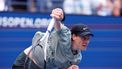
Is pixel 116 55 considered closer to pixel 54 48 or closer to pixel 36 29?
pixel 36 29

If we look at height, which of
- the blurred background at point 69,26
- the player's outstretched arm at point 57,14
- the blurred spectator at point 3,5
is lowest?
the blurred background at point 69,26

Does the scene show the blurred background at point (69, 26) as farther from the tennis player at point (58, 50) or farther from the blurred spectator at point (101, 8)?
the tennis player at point (58, 50)

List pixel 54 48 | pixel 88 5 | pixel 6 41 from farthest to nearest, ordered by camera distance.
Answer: pixel 88 5
pixel 6 41
pixel 54 48

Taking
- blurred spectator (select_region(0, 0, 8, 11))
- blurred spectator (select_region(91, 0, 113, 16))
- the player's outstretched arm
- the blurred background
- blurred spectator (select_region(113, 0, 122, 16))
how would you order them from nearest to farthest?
the player's outstretched arm
the blurred background
blurred spectator (select_region(0, 0, 8, 11))
blurred spectator (select_region(113, 0, 122, 16))
blurred spectator (select_region(91, 0, 113, 16))

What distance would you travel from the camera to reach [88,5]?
986 centimetres

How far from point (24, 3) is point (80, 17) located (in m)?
1.99

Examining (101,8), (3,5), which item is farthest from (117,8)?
(3,5)

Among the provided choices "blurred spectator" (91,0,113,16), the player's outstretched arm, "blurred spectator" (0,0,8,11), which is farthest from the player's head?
"blurred spectator" (91,0,113,16)

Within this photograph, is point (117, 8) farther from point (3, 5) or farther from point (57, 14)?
point (57, 14)

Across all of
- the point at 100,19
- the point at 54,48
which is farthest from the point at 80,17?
the point at 54,48

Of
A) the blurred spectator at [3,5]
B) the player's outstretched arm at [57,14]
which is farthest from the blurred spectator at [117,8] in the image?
the player's outstretched arm at [57,14]

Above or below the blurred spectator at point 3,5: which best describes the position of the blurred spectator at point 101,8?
below

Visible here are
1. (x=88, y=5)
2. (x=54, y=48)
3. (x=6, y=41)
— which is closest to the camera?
(x=54, y=48)

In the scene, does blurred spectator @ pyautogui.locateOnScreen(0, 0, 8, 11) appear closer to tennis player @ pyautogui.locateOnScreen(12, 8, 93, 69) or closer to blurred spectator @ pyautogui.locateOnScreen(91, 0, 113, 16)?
blurred spectator @ pyautogui.locateOnScreen(91, 0, 113, 16)
